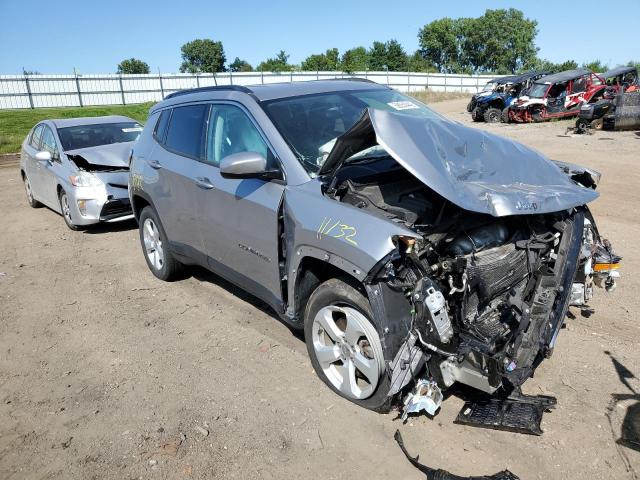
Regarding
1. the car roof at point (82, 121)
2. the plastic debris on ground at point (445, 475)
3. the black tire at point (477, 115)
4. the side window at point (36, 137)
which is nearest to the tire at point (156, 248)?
the plastic debris on ground at point (445, 475)

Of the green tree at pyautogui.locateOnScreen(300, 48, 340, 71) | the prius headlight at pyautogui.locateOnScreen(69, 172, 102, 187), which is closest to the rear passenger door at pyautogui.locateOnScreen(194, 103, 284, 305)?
the prius headlight at pyautogui.locateOnScreen(69, 172, 102, 187)

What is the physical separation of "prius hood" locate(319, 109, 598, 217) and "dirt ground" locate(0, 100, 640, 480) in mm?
1298

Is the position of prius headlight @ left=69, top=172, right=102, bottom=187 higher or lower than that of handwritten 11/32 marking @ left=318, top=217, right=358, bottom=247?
lower

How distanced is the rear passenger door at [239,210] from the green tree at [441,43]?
99556 mm

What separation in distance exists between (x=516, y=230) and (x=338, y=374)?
1.55m

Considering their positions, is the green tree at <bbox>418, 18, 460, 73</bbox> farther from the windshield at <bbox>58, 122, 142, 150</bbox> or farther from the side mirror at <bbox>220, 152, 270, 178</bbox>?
the side mirror at <bbox>220, 152, 270, 178</bbox>

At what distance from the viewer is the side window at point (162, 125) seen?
525cm

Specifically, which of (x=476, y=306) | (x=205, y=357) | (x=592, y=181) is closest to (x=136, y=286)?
(x=205, y=357)

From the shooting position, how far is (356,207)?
322 centimetres

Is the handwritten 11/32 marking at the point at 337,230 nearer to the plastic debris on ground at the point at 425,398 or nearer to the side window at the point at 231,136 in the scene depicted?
the side window at the point at 231,136

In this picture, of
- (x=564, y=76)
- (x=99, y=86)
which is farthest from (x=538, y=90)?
(x=99, y=86)

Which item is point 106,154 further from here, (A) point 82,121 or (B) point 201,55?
(B) point 201,55

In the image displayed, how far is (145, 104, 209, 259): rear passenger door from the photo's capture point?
4621mm

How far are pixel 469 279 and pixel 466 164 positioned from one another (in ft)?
2.63
